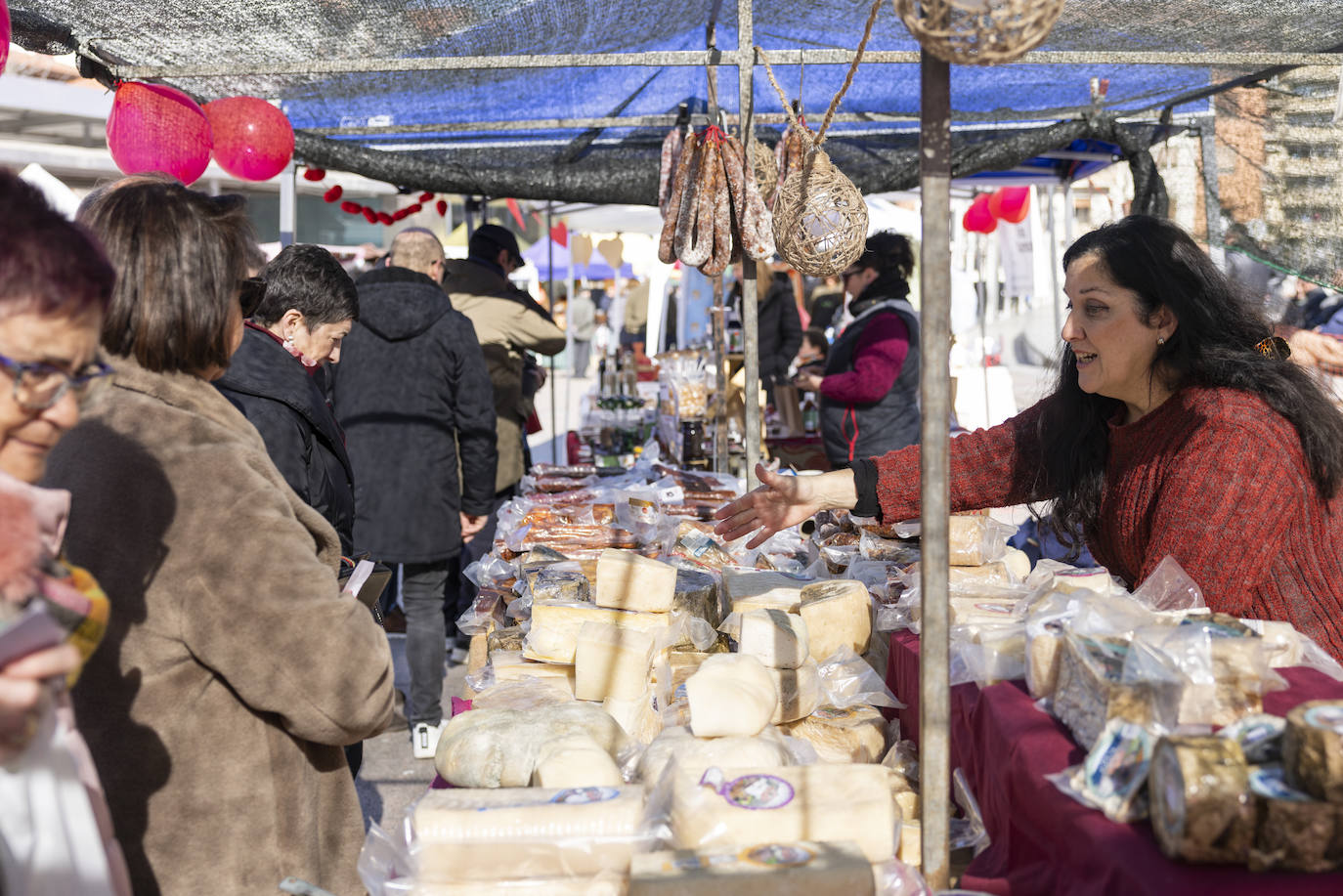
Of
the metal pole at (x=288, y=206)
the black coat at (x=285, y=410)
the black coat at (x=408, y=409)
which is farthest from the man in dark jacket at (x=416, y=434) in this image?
the metal pole at (x=288, y=206)

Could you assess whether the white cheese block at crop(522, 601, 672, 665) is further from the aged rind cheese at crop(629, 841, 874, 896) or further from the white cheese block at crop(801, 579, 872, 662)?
the aged rind cheese at crop(629, 841, 874, 896)

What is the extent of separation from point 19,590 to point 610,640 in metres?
1.19

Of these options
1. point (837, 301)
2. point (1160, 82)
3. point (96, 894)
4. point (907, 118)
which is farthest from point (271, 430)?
point (837, 301)

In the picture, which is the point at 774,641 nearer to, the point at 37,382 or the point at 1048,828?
the point at 1048,828

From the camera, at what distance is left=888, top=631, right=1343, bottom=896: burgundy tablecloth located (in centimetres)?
114

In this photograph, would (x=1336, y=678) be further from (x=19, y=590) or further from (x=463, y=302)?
(x=463, y=302)

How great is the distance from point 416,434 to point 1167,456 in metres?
3.15

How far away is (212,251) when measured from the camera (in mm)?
1622

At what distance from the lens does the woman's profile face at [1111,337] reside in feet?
7.20

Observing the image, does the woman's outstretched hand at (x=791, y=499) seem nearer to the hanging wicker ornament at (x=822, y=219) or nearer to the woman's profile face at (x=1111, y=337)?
the woman's profile face at (x=1111, y=337)

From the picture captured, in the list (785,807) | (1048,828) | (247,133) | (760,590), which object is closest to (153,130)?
(247,133)

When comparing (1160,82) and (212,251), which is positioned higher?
(1160,82)

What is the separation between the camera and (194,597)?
151 centimetres

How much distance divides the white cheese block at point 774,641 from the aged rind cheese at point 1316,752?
95cm
